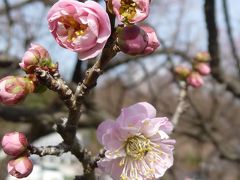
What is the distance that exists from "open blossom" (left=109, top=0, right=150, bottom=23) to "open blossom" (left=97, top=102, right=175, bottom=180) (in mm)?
261

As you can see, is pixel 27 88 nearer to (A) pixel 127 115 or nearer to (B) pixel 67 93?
(B) pixel 67 93

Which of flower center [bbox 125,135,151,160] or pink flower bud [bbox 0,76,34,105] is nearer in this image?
pink flower bud [bbox 0,76,34,105]

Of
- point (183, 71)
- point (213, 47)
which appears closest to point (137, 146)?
point (183, 71)

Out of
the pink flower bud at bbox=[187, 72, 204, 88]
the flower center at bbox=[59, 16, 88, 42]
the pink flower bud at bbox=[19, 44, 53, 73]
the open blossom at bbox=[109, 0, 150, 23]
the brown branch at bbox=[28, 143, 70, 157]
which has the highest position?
the open blossom at bbox=[109, 0, 150, 23]

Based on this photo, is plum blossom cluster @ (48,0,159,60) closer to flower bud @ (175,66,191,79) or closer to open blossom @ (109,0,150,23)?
open blossom @ (109,0,150,23)

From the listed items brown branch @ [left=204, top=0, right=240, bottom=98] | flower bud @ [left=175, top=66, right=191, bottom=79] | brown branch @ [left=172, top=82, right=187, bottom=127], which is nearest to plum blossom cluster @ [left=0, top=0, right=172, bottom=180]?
brown branch @ [left=172, top=82, right=187, bottom=127]

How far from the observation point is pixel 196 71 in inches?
72.9

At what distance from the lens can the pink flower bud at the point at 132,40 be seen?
89 cm

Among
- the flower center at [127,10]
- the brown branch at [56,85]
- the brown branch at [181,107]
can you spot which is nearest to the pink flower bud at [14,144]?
the brown branch at [56,85]

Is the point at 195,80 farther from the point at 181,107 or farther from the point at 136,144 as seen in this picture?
the point at 136,144

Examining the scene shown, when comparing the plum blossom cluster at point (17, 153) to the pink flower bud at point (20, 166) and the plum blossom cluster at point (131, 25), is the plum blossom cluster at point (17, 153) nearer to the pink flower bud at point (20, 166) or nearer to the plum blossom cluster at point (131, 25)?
the pink flower bud at point (20, 166)

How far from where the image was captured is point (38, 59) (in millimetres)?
977

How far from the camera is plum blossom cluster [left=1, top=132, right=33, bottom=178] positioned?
0.96 m

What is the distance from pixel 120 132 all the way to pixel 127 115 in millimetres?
59
